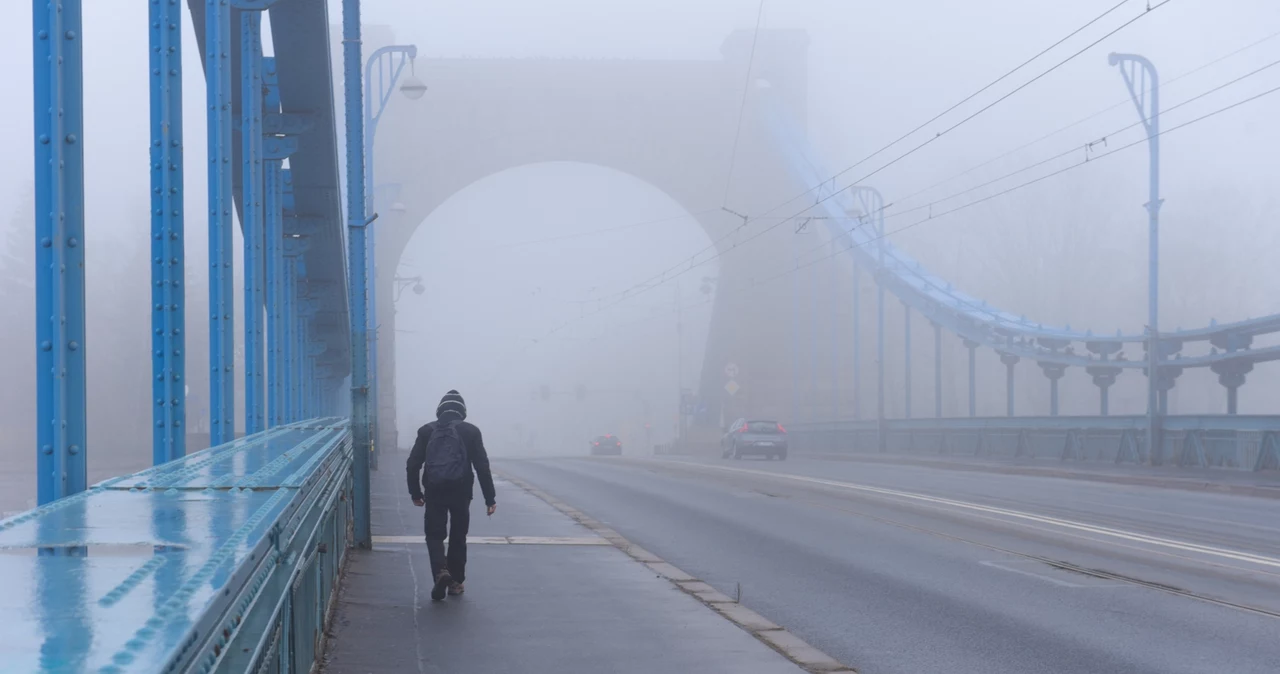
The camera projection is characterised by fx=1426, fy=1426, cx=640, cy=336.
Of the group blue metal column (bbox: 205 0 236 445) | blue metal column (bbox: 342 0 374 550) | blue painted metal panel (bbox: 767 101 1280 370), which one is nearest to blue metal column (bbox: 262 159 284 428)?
blue metal column (bbox: 342 0 374 550)

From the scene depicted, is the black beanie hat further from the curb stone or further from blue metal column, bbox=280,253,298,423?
blue metal column, bbox=280,253,298,423

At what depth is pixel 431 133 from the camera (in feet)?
220

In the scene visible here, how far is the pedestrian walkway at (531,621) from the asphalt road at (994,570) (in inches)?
26.6

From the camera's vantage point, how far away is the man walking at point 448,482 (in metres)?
9.70

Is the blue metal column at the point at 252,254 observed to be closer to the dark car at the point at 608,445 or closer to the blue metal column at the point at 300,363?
the blue metal column at the point at 300,363

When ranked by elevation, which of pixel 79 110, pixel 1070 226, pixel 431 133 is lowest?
pixel 79 110

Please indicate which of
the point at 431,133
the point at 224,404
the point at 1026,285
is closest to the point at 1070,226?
the point at 1026,285

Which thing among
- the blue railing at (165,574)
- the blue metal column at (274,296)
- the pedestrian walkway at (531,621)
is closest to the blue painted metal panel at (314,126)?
the blue metal column at (274,296)

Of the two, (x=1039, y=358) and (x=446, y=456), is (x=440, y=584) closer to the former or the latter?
(x=446, y=456)

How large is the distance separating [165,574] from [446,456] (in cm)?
725

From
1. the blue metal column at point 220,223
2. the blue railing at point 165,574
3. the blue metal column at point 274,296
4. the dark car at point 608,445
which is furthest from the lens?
the dark car at point 608,445

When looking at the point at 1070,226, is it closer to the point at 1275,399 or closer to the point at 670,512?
the point at 1275,399

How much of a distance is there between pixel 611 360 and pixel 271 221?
4117 inches

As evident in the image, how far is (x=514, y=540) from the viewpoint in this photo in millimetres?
13961
